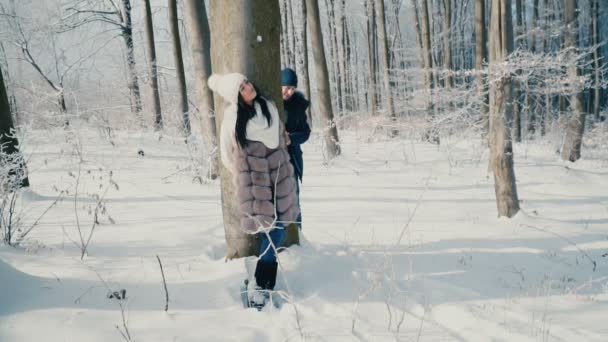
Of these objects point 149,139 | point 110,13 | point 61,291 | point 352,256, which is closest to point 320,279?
point 352,256

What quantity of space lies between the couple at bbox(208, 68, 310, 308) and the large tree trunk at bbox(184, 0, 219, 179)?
394 cm

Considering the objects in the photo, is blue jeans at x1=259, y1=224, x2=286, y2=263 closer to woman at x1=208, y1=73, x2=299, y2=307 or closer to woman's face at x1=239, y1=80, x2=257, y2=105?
woman at x1=208, y1=73, x2=299, y2=307

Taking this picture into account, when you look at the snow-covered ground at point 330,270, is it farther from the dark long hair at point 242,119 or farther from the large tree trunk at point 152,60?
the large tree trunk at point 152,60

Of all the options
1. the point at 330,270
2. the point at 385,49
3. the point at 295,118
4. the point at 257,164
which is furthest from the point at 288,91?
the point at 385,49

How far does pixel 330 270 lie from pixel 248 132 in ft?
4.18

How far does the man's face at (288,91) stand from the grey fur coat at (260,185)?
3.33ft

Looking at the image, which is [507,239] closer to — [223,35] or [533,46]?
[223,35]

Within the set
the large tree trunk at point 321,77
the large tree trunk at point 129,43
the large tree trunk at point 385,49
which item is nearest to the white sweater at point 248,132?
the large tree trunk at point 321,77

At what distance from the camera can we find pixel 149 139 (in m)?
10.3

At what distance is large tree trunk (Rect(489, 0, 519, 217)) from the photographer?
439 centimetres

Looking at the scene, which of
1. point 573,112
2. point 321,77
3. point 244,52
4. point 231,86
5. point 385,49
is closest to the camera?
point 231,86

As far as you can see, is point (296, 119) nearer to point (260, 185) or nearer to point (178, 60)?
point (260, 185)

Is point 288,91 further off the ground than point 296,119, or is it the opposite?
point 288,91

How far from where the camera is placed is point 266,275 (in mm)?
2381
